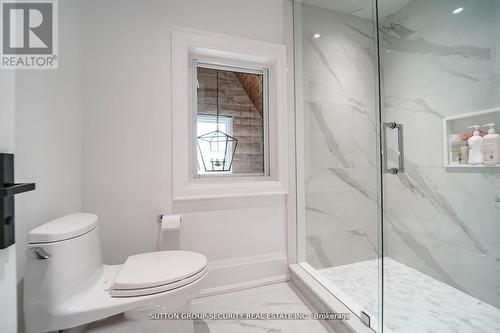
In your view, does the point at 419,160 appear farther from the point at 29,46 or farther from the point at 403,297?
the point at 29,46

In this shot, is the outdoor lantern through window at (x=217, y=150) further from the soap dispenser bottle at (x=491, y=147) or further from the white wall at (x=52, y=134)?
the soap dispenser bottle at (x=491, y=147)

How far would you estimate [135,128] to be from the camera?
1393 millimetres

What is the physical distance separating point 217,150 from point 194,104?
0.41 m

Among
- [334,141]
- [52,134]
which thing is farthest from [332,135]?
[52,134]

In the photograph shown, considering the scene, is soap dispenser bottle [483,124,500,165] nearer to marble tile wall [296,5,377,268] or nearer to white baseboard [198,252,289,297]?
marble tile wall [296,5,377,268]

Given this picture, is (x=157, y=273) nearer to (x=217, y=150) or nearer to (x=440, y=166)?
(x=217, y=150)

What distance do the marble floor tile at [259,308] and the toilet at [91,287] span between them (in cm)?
31

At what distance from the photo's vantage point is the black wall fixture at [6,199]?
1.38ft

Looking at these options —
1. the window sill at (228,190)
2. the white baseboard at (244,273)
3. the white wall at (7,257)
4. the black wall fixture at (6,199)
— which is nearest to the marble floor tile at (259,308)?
the white baseboard at (244,273)

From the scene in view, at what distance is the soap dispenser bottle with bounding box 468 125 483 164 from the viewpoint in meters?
1.35

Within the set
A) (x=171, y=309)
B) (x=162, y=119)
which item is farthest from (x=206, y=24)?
(x=171, y=309)

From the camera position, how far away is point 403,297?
4.58ft

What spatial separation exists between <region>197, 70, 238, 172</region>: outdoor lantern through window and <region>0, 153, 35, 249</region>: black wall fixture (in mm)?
1276

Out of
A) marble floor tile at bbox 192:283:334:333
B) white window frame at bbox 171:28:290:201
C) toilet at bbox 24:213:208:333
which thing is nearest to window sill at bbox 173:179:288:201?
white window frame at bbox 171:28:290:201
